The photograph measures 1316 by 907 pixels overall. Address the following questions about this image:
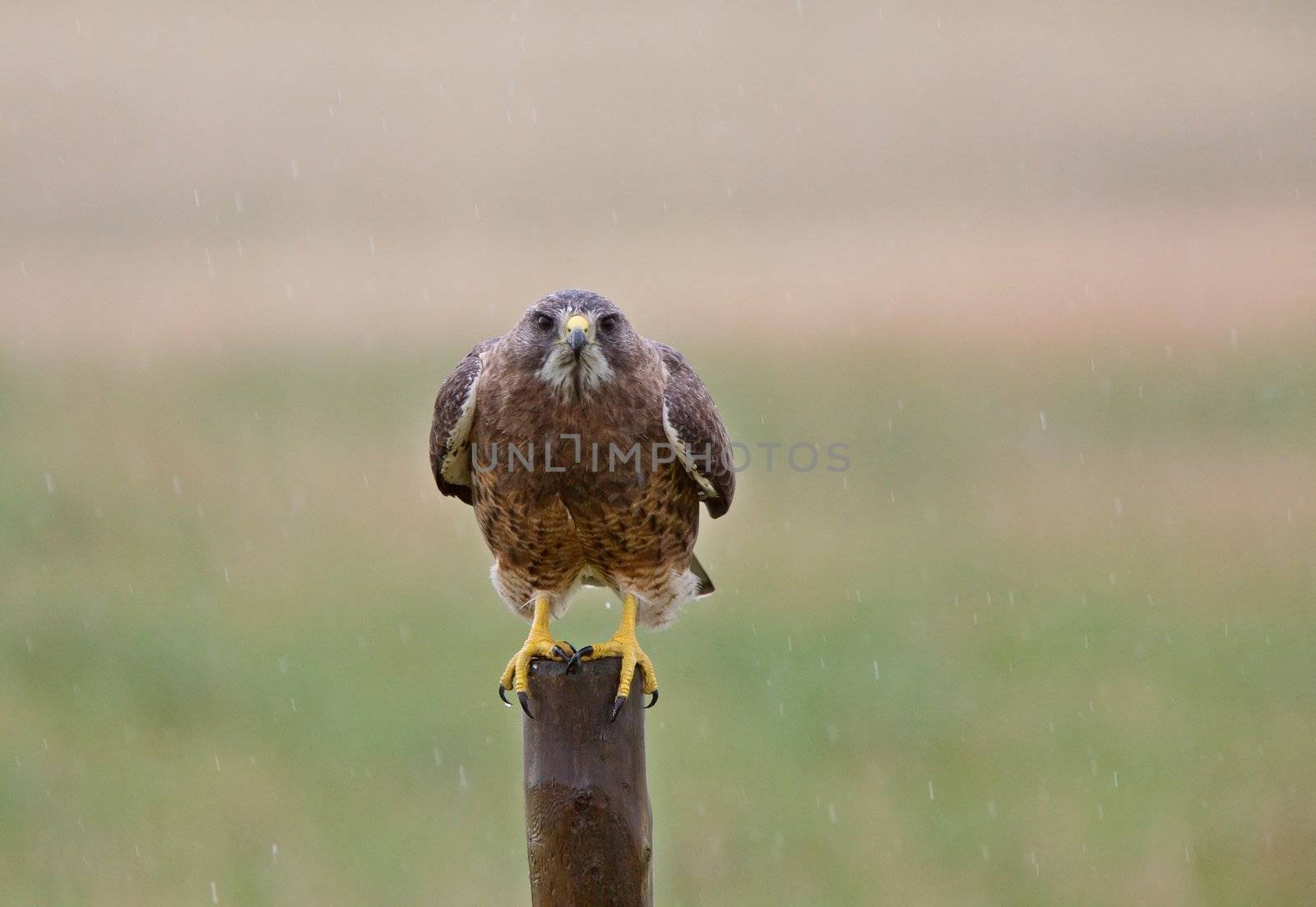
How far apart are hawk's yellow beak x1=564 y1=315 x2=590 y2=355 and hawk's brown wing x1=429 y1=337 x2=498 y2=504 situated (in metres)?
0.52

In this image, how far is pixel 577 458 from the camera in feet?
12.3

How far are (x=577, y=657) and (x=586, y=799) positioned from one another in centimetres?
48

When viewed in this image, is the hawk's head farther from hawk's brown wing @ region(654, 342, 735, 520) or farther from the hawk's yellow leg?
the hawk's yellow leg

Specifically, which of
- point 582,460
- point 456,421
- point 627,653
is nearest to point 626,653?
point 627,653

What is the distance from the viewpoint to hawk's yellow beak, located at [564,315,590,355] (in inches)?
140

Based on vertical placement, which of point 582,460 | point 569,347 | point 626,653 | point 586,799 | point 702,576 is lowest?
point 586,799

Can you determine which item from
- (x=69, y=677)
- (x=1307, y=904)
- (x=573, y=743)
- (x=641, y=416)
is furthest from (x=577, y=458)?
(x=69, y=677)

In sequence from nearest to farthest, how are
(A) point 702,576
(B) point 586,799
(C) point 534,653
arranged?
1. (B) point 586,799
2. (C) point 534,653
3. (A) point 702,576

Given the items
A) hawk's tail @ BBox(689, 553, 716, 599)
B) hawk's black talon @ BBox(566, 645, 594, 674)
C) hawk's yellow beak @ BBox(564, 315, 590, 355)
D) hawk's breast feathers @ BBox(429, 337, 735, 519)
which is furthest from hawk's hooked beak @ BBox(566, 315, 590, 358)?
hawk's tail @ BBox(689, 553, 716, 599)

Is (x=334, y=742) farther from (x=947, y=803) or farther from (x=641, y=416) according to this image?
(x=641, y=416)

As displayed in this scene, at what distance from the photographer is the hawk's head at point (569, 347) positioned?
3693 mm

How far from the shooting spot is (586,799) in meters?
3.20

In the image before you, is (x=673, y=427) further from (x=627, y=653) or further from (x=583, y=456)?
(x=627, y=653)

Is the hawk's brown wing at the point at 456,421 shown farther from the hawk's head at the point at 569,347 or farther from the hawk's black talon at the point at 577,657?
the hawk's black talon at the point at 577,657
